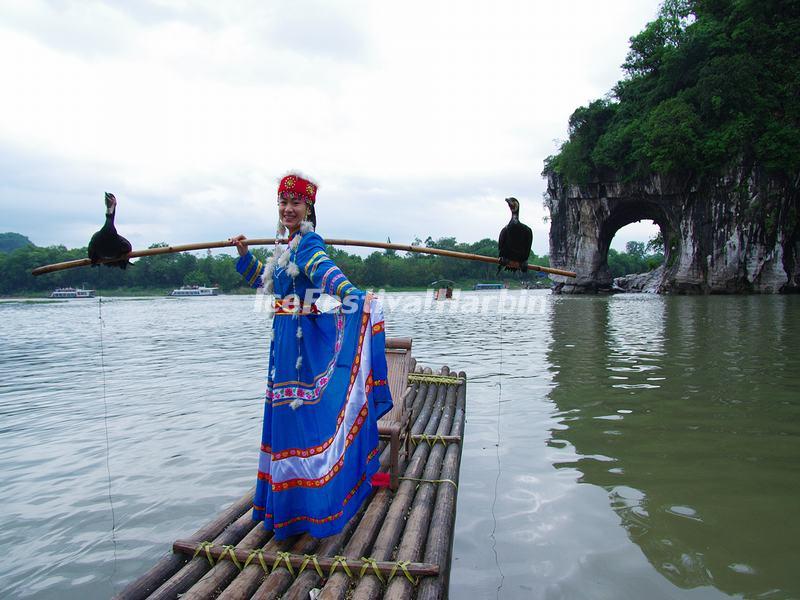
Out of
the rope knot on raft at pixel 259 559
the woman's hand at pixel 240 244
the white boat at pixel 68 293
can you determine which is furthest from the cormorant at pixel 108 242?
the white boat at pixel 68 293

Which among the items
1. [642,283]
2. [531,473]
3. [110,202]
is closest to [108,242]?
[110,202]

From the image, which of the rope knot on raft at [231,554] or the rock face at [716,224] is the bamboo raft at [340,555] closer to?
the rope knot on raft at [231,554]

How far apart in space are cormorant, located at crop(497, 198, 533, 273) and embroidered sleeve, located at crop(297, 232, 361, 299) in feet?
4.75

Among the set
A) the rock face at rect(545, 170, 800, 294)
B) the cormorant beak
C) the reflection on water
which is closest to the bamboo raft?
the reflection on water

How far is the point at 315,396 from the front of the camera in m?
2.93

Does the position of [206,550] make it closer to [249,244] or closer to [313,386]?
[313,386]

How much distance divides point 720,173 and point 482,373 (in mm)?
31757

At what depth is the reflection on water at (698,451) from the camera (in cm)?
301

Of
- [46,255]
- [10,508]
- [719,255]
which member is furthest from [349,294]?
[46,255]

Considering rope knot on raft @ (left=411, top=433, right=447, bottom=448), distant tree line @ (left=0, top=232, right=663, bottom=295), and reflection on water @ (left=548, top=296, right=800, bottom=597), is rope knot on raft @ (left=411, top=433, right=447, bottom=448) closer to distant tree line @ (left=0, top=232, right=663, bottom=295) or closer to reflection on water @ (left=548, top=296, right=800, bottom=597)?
reflection on water @ (left=548, top=296, right=800, bottom=597)

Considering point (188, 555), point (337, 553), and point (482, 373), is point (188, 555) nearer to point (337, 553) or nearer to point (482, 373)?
point (337, 553)

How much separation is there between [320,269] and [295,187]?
0.59 m

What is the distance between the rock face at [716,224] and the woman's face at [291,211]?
2822 cm

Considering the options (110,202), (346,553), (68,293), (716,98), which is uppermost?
(716,98)
